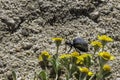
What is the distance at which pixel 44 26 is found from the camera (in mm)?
3727

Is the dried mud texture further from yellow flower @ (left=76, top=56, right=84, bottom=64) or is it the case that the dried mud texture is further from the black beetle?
yellow flower @ (left=76, top=56, right=84, bottom=64)

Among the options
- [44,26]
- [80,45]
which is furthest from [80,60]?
[44,26]

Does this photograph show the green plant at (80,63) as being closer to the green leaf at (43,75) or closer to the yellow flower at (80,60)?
the yellow flower at (80,60)

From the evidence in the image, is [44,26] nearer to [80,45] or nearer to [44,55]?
[80,45]

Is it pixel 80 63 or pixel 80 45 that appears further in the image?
pixel 80 45

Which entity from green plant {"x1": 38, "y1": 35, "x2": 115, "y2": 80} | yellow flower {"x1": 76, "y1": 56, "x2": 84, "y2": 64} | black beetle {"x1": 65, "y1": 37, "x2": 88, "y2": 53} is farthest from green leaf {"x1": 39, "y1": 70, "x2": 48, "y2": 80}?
black beetle {"x1": 65, "y1": 37, "x2": 88, "y2": 53}

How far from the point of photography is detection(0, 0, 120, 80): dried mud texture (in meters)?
3.41

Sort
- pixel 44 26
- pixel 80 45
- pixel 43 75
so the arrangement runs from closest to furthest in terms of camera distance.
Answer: pixel 43 75 → pixel 80 45 → pixel 44 26

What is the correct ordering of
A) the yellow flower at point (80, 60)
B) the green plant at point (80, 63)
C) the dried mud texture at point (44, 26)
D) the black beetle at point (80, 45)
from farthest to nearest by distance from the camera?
the black beetle at point (80, 45), the dried mud texture at point (44, 26), the yellow flower at point (80, 60), the green plant at point (80, 63)

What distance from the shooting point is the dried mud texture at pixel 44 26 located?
3409mm

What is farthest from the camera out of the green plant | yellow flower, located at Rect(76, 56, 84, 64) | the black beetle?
the black beetle

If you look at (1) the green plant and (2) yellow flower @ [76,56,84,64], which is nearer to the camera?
(1) the green plant

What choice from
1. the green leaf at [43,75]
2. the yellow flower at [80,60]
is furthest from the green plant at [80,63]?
the green leaf at [43,75]

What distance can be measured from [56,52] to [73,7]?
64 centimetres
